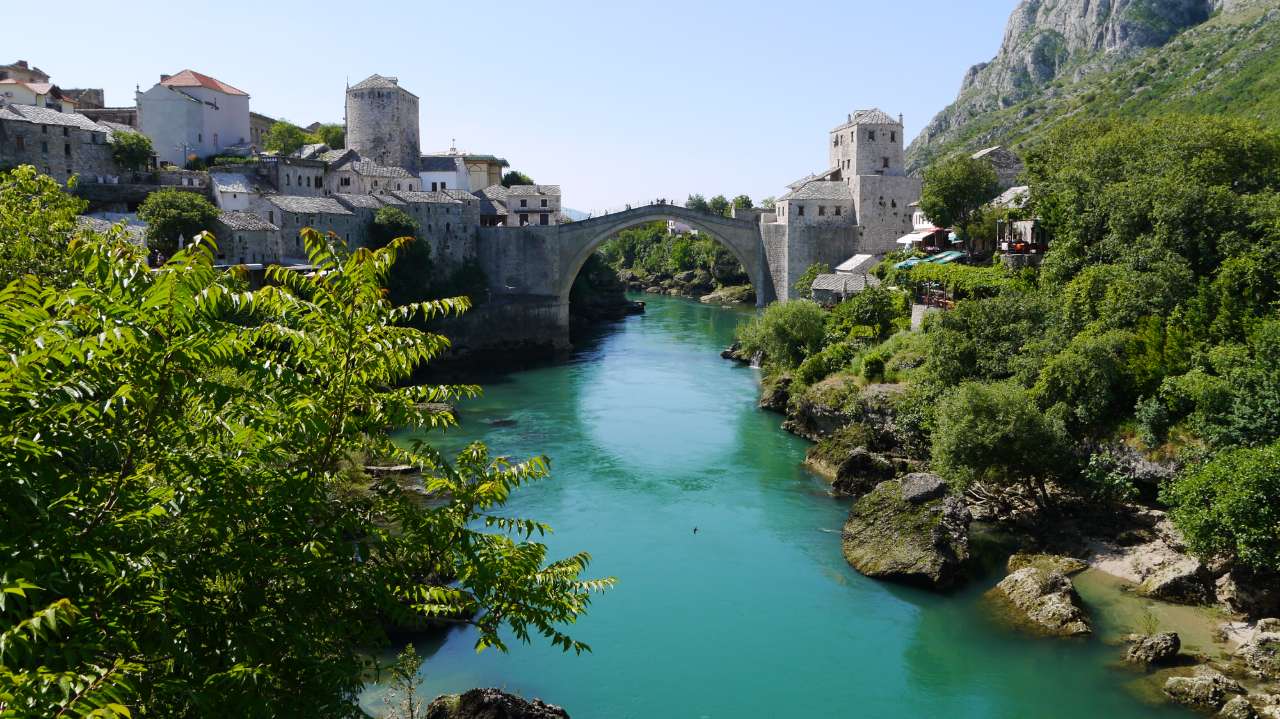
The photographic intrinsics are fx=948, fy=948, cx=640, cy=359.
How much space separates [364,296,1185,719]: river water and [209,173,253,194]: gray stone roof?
19779mm

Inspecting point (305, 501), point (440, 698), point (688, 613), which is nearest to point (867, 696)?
point (688, 613)

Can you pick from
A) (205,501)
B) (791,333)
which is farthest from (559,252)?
(205,501)

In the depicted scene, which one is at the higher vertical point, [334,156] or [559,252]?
[334,156]

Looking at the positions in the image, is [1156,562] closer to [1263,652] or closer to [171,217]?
[1263,652]

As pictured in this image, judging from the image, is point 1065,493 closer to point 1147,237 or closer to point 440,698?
point 1147,237

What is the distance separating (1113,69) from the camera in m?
87.1

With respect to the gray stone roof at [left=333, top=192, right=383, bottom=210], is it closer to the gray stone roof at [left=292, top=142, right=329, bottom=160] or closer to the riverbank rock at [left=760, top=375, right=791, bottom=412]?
the gray stone roof at [left=292, top=142, right=329, bottom=160]

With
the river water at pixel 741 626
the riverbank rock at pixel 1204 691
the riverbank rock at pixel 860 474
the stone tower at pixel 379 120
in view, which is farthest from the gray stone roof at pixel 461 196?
the riverbank rock at pixel 1204 691

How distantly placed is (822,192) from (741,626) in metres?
36.3

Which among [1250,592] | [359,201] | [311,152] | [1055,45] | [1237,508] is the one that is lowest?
[1250,592]

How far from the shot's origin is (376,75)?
2180 inches

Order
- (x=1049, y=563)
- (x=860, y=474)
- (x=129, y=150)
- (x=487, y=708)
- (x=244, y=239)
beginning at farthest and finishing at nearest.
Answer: (x=129, y=150) < (x=244, y=239) < (x=860, y=474) < (x=1049, y=563) < (x=487, y=708)

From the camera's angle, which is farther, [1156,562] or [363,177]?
[363,177]

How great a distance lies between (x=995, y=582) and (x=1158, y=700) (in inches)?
159
